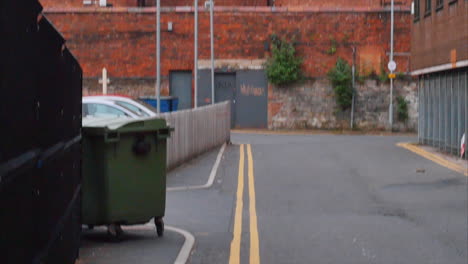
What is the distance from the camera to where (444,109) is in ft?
93.4

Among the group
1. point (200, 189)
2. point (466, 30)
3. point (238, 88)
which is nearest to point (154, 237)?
point (200, 189)

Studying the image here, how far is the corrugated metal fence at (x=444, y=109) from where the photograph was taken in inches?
1029

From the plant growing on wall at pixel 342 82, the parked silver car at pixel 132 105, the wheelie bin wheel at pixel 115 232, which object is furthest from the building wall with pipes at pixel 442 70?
the wheelie bin wheel at pixel 115 232

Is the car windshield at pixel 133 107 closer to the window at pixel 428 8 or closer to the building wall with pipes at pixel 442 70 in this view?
the building wall with pipes at pixel 442 70

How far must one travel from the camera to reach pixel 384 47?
47.0 metres

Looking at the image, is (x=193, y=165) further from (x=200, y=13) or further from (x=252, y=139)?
(x=200, y=13)

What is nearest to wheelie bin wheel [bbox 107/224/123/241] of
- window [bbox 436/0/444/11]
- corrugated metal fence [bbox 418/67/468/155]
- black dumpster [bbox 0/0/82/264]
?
black dumpster [bbox 0/0/82/264]

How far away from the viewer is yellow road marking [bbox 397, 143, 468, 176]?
73.5ft

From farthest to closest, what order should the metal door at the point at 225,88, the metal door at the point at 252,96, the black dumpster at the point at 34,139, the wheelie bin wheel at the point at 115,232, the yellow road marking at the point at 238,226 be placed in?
the metal door at the point at 252,96 < the metal door at the point at 225,88 < the wheelie bin wheel at the point at 115,232 < the yellow road marking at the point at 238,226 < the black dumpster at the point at 34,139

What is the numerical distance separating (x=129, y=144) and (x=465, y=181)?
1020 centimetres

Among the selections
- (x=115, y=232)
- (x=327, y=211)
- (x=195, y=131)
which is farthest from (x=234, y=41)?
(x=115, y=232)

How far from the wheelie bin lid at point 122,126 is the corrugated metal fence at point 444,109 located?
15093 millimetres

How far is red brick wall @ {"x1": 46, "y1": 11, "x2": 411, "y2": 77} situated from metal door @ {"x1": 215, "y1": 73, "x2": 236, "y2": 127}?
0.98 m

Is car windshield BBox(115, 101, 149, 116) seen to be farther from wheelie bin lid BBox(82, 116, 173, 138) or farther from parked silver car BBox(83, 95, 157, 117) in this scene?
wheelie bin lid BBox(82, 116, 173, 138)
